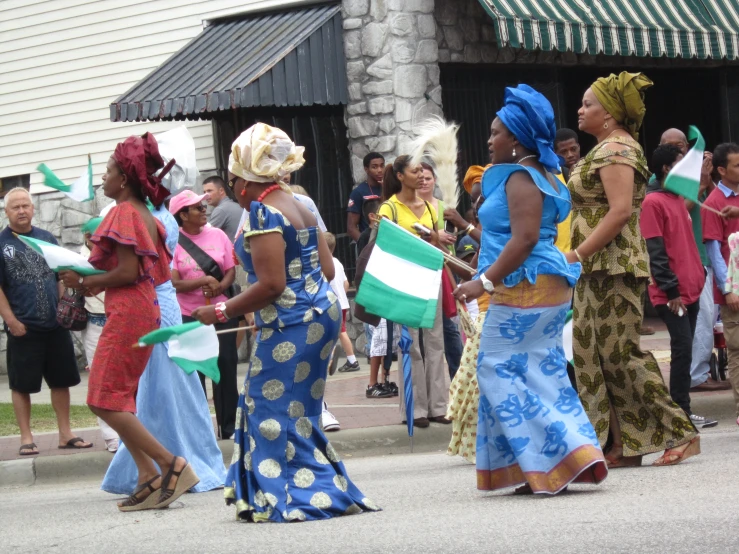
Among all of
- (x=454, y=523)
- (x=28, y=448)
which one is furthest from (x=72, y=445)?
(x=454, y=523)

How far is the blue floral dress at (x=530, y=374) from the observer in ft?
20.5

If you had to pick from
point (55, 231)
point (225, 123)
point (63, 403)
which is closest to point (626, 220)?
point (63, 403)

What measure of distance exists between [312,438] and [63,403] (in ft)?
14.1

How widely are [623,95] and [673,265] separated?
219 cm

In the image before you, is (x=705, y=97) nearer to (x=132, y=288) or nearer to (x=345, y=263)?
(x=345, y=263)

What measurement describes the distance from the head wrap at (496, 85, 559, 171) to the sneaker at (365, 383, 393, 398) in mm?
5643

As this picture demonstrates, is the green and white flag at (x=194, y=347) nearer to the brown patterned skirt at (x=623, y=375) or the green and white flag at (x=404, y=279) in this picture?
the green and white flag at (x=404, y=279)

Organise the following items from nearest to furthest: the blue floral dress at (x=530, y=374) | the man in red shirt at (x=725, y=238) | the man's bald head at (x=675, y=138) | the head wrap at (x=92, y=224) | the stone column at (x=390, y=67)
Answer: the blue floral dress at (x=530, y=374) → the head wrap at (x=92, y=224) → the man in red shirt at (x=725, y=238) → the man's bald head at (x=675, y=138) → the stone column at (x=390, y=67)

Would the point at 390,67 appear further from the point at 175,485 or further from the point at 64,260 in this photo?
the point at 175,485

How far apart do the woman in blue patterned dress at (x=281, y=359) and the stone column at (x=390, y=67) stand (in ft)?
27.0

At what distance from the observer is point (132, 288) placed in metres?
7.11

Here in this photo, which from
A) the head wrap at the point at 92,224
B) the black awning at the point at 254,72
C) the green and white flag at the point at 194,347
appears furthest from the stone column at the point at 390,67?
the green and white flag at the point at 194,347

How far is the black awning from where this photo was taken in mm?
13906

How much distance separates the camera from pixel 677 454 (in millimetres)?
7234
